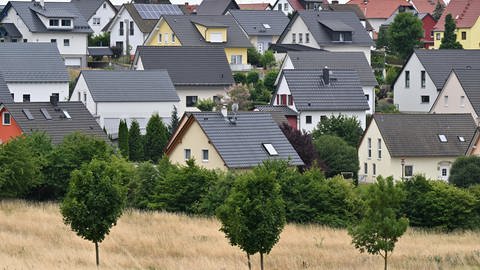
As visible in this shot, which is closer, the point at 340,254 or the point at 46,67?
the point at 340,254

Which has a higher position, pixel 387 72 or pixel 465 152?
pixel 387 72

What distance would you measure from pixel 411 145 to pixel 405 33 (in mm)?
34396

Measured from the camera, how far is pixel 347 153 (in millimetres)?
59344

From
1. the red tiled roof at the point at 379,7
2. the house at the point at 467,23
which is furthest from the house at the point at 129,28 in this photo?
the red tiled roof at the point at 379,7

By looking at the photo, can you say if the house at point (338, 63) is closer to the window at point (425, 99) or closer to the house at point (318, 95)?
the window at point (425, 99)

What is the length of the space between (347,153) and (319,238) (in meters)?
17.6

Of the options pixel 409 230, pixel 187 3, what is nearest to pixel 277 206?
pixel 409 230

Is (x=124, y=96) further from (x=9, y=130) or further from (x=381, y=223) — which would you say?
(x=381, y=223)

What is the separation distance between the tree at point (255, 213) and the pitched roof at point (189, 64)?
142 feet

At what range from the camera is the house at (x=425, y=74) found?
75250 mm

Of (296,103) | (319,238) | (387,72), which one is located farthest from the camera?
(387,72)

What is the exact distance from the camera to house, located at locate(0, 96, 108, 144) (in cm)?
5925

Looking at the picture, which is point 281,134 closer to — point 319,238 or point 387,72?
point 319,238

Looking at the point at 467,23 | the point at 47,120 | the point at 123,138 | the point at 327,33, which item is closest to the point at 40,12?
the point at 327,33
